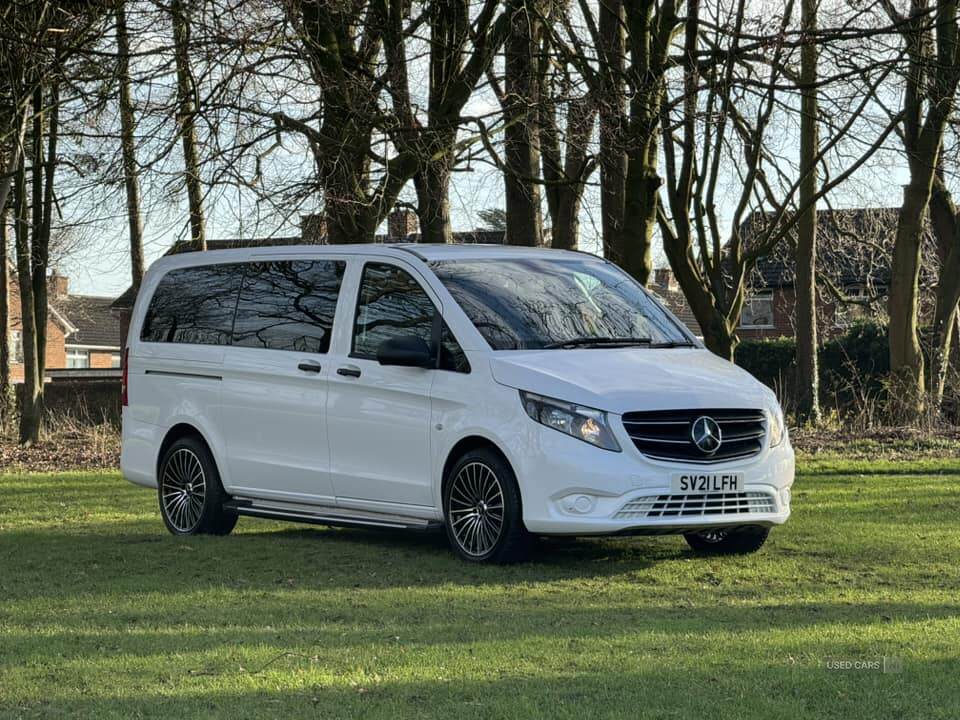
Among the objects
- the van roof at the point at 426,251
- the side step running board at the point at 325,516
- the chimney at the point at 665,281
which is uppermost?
the chimney at the point at 665,281

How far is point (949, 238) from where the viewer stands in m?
27.4

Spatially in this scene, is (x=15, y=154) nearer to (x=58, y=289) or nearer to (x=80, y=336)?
(x=58, y=289)

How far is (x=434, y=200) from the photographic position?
19.1m

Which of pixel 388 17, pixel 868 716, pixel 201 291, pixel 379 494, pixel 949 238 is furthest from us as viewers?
pixel 949 238

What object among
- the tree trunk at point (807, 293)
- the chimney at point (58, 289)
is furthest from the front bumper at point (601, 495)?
the chimney at point (58, 289)

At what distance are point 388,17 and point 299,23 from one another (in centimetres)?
155

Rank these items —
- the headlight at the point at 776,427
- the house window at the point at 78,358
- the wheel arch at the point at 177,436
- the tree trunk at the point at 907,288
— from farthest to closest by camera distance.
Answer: the house window at the point at 78,358 < the tree trunk at the point at 907,288 < the wheel arch at the point at 177,436 < the headlight at the point at 776,427

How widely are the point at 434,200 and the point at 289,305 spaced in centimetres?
782

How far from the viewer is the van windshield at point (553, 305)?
1027 cm

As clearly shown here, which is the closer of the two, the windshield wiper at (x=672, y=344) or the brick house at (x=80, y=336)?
the windshield wiper at (x=672, y=344)

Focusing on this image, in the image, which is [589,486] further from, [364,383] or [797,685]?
[797,685]

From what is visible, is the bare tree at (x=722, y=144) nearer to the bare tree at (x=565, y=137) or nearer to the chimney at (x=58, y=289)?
the bare tree at (x=565, y=137)

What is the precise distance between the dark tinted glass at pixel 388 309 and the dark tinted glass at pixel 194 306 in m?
1.46

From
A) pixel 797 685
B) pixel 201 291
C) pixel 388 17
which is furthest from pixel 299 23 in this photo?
pixel 797 685
